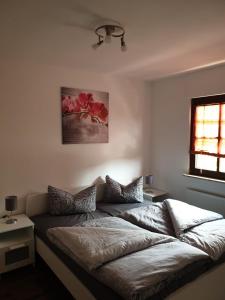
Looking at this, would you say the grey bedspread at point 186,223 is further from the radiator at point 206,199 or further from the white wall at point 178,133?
the white wall at point 178,133

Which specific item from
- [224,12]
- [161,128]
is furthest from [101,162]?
[224,12]

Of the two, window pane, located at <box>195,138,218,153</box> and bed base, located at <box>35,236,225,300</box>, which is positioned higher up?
window pane, located at <box>195,138,218,153</box>

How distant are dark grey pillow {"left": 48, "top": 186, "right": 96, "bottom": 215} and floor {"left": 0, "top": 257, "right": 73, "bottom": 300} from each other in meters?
0.65

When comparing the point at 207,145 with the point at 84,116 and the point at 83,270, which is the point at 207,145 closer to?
the point at 84,116

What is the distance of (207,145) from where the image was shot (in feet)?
11.2

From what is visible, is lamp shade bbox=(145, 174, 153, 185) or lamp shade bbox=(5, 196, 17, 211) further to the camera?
lamp shade bbox=(145, 174, 153, 185)

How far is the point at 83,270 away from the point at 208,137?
250cm

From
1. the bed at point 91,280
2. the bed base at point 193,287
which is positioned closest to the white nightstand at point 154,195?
the bed at point 91,280

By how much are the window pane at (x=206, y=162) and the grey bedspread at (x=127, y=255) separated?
1723 millimetres

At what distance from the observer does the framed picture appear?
3.24 metres

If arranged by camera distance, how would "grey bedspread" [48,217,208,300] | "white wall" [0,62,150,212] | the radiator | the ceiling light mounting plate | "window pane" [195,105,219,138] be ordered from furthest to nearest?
"window pane" [195,105,219,138], the radiator, "white wall" [0,62,150,212], the ceiling light mounting plate, "grey bedspread" [48,217,208,300]

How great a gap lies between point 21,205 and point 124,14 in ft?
8.00

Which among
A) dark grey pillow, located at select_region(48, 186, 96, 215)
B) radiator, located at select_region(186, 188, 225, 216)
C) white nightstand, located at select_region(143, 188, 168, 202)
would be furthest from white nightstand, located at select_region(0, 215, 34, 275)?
radiator, located at select_region(186, 188, 225, 216)

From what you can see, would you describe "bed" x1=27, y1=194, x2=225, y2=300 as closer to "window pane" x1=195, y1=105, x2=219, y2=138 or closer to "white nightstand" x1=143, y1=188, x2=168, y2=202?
"white nightstand" x1=143, y1=188, x2=168, y2=202
